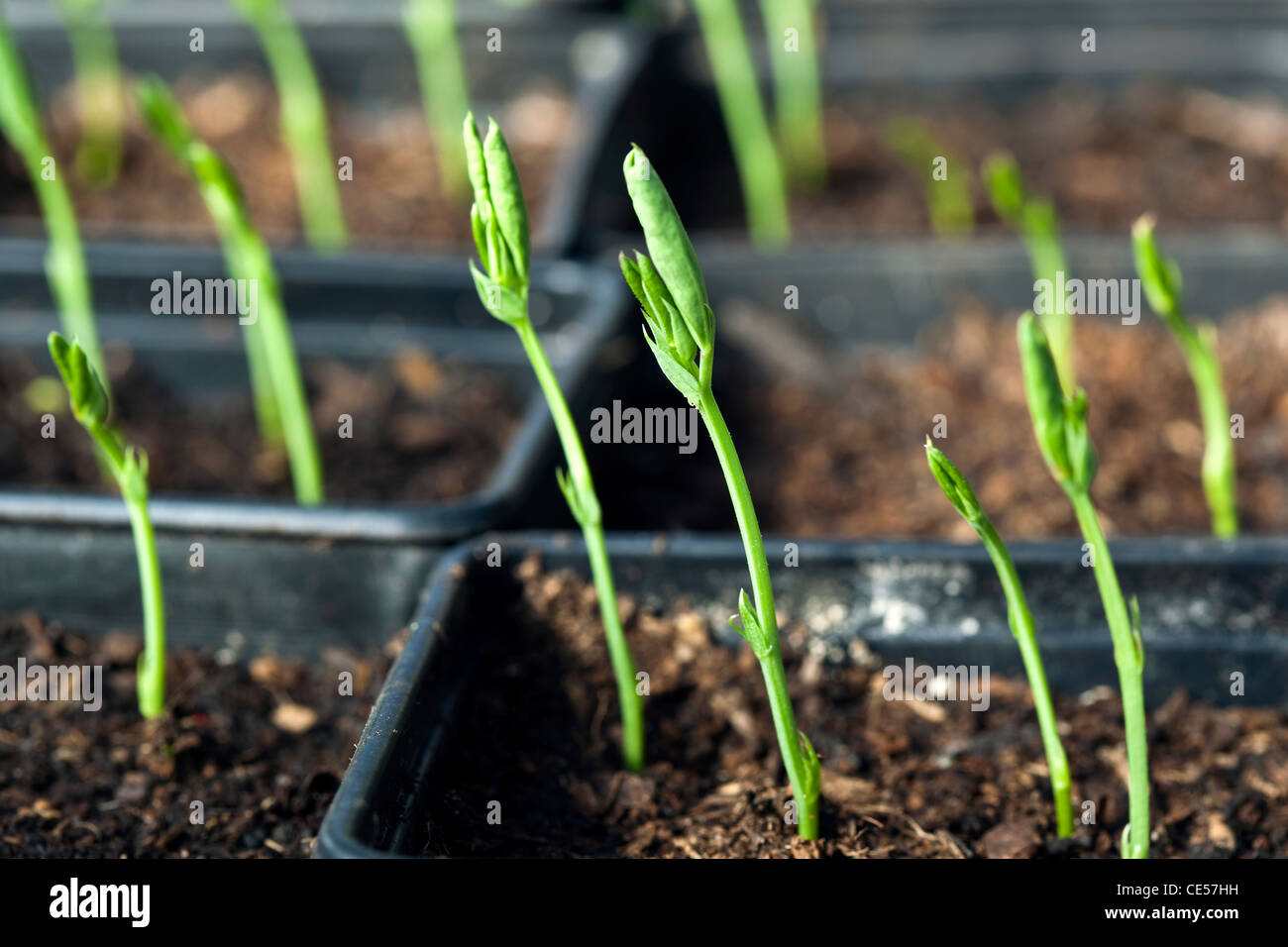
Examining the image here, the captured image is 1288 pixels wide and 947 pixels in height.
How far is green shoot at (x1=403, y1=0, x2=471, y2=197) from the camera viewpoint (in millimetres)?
2264

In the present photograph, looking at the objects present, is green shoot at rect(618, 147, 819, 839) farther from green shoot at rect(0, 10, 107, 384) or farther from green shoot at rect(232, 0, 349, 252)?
green shoot at rect(232, 0, 349, 252)

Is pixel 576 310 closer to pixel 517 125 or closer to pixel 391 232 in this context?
pixel 391 232

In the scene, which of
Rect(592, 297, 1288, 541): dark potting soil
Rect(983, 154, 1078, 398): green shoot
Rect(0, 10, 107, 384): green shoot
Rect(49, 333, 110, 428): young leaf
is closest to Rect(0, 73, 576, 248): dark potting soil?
Rect(0, 10, 107, 384): green shoot

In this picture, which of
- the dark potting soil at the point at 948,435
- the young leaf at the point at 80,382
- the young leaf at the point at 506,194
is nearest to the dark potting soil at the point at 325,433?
the dark potting soil at the point at 948,435

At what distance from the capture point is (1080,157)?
8.01 ft

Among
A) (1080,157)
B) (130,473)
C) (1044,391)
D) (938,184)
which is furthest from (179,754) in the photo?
(1080,157)

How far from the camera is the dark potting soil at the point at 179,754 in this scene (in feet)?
3.49

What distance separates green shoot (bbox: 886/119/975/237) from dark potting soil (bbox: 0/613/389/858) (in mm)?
1327

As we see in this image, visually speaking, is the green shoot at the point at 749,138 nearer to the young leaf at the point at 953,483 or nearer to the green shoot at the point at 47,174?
the green shoot at the point at 47,174

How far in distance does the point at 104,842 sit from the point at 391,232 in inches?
52.7

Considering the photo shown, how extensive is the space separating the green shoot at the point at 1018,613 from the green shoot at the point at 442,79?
1552mm

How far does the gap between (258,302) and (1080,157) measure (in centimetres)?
151

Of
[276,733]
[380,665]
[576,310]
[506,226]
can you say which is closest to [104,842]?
[276,733]

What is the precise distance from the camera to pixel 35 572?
130 centimetres
